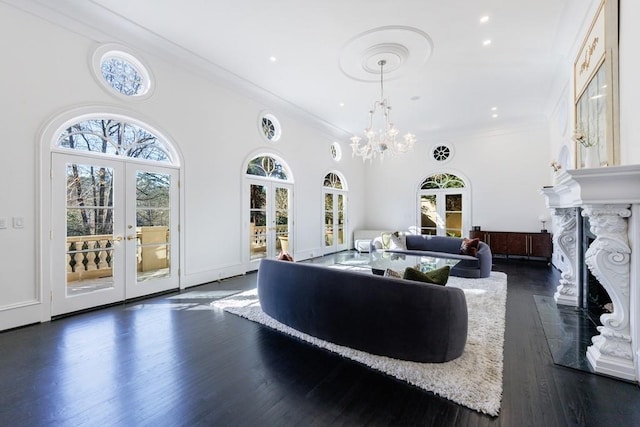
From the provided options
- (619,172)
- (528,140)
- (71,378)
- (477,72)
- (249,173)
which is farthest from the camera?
(528,140)

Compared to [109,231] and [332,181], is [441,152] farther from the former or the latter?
[109,231]

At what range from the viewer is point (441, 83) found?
5.43 meters

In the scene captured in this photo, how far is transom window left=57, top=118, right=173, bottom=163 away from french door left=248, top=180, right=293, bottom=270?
1.92 metres

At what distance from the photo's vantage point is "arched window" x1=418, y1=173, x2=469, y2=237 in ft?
28.3

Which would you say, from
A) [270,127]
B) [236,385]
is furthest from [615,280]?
[270,127]

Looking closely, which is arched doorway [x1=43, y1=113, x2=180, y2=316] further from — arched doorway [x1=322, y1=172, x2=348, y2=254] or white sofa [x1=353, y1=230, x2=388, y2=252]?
white sofa [x1=353, y1=230, x2=388, y2=252]

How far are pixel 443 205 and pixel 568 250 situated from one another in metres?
4.99

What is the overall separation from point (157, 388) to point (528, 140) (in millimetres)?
9479

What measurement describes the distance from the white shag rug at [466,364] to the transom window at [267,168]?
317 centimetres

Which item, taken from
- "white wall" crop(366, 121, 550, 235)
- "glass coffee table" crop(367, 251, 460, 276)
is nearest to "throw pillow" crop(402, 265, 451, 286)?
"glass coffee table" crop(367, 251, 460, 276)

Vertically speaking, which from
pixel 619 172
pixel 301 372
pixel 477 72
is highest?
pixel 477 72

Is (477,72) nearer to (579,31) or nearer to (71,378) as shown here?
(579,31)

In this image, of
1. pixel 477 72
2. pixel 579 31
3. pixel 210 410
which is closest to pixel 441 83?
pixel 477 72

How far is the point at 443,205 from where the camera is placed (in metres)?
8.89
